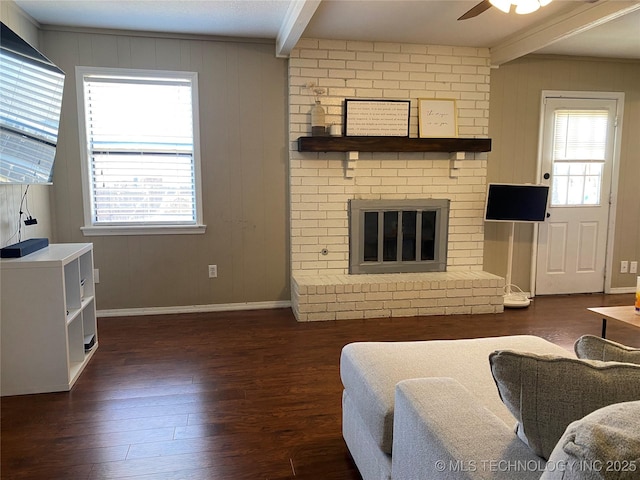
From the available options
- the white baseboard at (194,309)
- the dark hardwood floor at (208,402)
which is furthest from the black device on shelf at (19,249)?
the white baseboard at (194,309)

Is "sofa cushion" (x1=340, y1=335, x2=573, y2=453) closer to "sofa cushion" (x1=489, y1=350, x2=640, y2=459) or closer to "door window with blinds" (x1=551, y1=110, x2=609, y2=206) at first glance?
"sofa cushion" (x1=489, y1=350, x2=640, y2=459)

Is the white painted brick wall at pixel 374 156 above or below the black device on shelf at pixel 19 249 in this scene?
above

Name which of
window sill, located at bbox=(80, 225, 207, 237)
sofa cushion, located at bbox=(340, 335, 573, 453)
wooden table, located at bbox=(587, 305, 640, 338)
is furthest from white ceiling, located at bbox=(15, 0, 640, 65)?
sofa cushion, located at bbox=(340, 335, 573, 453)

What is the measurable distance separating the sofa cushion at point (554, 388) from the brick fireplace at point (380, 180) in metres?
2.95

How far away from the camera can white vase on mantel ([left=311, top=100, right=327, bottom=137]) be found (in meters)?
4.05

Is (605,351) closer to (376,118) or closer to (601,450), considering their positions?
(601,450)

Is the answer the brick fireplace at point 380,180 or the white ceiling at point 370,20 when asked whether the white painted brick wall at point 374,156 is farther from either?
the white ceiling at point 370,20

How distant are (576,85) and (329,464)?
4.57m

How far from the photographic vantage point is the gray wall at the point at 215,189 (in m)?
3.90

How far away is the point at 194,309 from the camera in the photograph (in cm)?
424

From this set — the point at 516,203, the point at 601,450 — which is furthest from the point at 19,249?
the point at 516,203

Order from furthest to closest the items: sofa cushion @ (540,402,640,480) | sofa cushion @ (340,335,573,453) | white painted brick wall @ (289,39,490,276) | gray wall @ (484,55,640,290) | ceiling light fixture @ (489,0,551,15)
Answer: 1. gray wall @ (484,55,640,290)
2. white painted brick wall @ (289,39,490,276)
3. ceiling light fixture @ (489,0,551,15)
4. sofa cushion @ (340,335,573,453)
5. sofa cushion @ (540,402,640,480)

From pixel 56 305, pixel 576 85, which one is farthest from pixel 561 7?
pixel 56 305

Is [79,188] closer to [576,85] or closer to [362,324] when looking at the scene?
[362,324]
